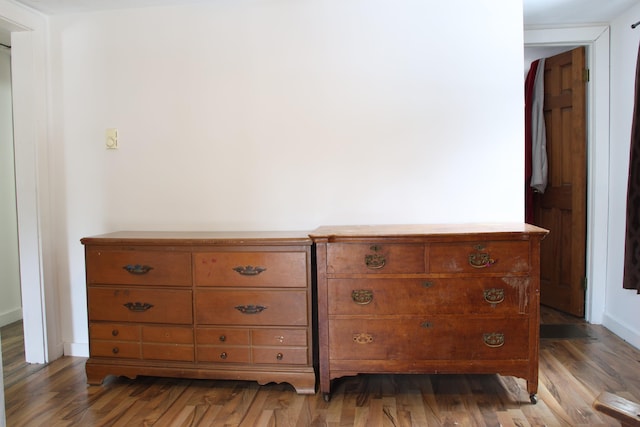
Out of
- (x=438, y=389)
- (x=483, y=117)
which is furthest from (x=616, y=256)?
(x=438, y=389)

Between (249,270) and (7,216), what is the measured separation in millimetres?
2564

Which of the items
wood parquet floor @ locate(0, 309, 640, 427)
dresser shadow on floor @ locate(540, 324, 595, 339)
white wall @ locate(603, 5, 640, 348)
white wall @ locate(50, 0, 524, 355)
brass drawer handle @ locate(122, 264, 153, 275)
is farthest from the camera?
dresser shadow on floor @ locate(540, 324, 595, 339)

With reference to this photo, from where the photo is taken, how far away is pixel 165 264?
7.00ft

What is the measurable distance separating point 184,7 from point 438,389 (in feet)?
8.72

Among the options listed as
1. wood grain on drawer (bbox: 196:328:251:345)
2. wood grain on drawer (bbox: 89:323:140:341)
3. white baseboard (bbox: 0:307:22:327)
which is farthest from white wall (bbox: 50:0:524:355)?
white baseboard (bbox: 0:307:22:327)

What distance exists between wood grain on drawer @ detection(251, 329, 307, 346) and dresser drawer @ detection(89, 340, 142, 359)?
0.67 metres

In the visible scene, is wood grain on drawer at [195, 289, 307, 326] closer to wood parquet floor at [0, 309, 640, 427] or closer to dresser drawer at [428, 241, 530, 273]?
wood parquet floor at [0, 309, 640, 427]

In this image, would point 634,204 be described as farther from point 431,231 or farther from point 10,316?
point 10,316

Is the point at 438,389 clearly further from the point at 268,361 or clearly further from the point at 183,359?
the point at 183,359

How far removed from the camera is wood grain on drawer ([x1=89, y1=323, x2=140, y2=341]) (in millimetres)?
2182

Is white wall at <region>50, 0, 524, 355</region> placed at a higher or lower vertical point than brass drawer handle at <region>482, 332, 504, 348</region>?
higher

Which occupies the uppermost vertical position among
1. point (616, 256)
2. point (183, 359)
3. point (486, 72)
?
point (486, 72)

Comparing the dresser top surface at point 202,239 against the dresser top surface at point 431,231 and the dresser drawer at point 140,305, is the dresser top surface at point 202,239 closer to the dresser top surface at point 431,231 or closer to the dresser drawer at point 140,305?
the dresser top surface at point 431,231

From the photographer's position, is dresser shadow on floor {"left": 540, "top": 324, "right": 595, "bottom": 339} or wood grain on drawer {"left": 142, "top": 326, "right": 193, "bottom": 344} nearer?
wood grain on drawer {"left": 142, "top": 326, "right": 193, "bottom": 344}
